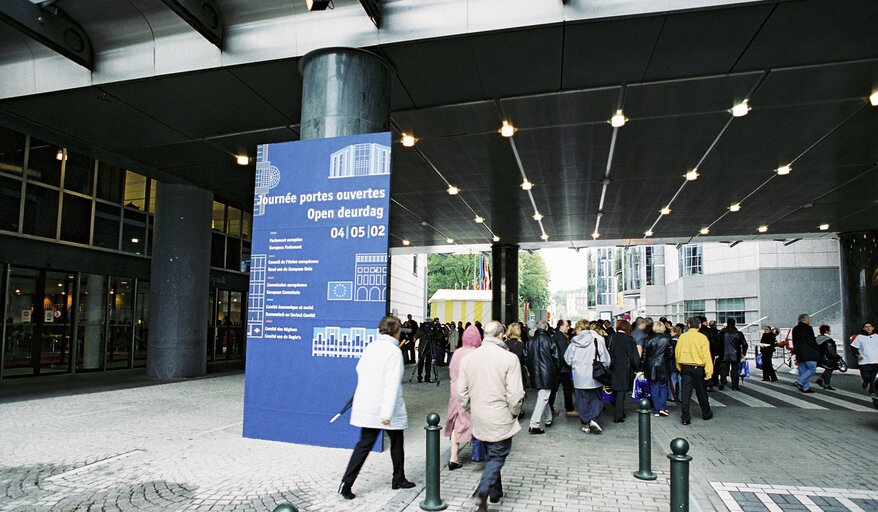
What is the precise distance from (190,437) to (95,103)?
276 inches

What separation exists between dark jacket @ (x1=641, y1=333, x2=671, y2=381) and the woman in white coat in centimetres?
686

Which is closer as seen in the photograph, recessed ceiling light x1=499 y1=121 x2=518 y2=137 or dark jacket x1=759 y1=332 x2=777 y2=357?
recessed ceiling light x1=499 y1=121 x2=518 y2=137

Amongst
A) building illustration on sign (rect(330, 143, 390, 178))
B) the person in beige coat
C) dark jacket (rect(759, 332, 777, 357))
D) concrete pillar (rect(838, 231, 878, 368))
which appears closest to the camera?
the person in beige coat

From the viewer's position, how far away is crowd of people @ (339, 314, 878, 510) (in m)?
5.34

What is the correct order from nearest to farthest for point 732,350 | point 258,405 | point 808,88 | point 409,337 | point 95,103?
point 258,405 < point 808,88 < point 95,103 < point 732,350 < point 409,337

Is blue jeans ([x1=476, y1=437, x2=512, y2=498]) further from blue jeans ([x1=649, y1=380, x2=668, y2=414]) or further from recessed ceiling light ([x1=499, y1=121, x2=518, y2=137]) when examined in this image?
recessed ceiling light ([x1=499, y1=121, x2=518, y2=137])

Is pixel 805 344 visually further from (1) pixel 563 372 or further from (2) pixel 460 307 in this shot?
(2) pixel 460 307

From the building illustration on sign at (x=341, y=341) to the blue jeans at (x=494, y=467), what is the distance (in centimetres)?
243

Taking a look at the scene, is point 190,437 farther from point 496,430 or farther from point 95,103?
point 95,103

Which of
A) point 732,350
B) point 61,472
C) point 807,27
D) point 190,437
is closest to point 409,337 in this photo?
point 732,350

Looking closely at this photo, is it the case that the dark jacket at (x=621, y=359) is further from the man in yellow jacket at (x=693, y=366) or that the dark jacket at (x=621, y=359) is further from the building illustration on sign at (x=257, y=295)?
the building illustration on sign at (x=257, y=295)

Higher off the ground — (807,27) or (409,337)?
(807,27)

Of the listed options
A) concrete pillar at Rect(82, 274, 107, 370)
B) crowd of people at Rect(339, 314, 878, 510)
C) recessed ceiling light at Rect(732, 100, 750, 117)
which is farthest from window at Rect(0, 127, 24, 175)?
recessed ceiling light at Rect(732, 100, 750, 117)

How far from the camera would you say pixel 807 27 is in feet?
25.2
